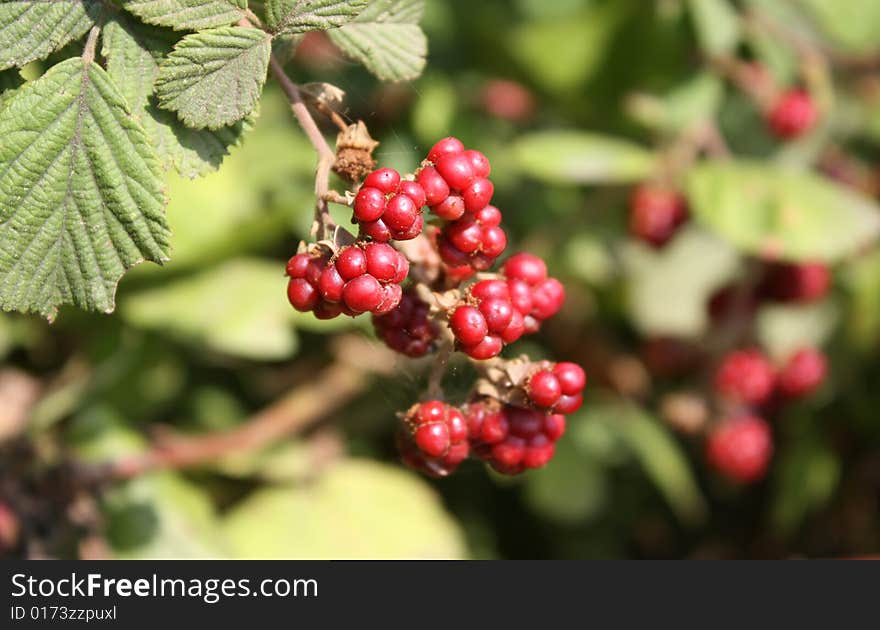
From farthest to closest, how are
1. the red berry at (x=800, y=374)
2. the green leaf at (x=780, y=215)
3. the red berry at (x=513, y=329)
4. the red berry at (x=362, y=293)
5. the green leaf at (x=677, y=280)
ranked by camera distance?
1. the green leaf at (x=677, y=280)
2. the red berry at (x=800, y=374)
3. the green leaf at (x=780, y=215)
4. the red berry at (x=513, y=329)
5. the red berry at (x=362, y=293)

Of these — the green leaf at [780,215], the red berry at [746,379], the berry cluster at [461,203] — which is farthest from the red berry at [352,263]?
the red berry at [746,379]

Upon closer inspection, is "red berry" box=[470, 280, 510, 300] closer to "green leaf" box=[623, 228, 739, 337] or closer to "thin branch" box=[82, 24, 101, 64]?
"thin branch" box=[82, 24, 101, 64]

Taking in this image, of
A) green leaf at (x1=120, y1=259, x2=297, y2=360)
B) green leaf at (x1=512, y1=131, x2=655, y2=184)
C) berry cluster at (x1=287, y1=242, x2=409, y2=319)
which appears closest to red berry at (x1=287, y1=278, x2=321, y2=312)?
berry cluster at (x1=287, y1=242, x2=409, y2=319)

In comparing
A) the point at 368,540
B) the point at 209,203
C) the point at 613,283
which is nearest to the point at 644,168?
the point at 613,283

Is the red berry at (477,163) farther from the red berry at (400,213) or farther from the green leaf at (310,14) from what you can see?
the green leaf at (310,14)

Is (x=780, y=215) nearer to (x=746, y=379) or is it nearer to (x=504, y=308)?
(x=746, y=379)

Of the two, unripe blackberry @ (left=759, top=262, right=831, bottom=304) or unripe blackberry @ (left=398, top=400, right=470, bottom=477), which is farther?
unripe blackberry @ (left=759, top=262, right=831, bottom=304)

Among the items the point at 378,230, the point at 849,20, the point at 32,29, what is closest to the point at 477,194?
the point at 378,230
